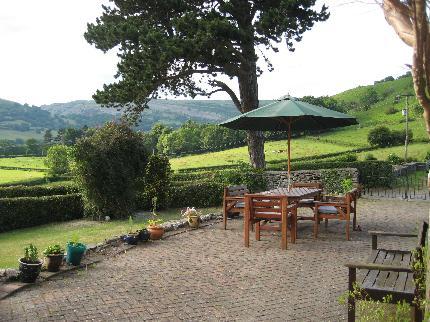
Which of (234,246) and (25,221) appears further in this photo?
(25,221)

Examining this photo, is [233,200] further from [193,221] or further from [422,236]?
[422,236]

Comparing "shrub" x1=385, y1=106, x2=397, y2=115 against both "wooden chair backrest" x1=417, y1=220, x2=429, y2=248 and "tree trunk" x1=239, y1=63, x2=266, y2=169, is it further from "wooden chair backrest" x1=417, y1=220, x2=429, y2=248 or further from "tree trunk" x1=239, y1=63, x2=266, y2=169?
"wooden chair backrest" x1=417, y1=220, x2=429, y2=248

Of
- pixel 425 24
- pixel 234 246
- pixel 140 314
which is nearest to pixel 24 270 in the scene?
pixel 140 314

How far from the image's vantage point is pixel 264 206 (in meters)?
8.90

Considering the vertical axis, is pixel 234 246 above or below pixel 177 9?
below

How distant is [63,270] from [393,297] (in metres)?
5.07

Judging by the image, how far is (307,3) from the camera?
17.3 meters

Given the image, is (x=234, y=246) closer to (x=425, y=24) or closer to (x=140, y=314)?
(x=140, y=314)

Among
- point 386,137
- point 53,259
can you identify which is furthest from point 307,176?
point 386,137

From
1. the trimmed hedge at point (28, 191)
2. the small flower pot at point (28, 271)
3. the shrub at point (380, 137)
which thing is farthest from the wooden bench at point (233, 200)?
the shrub at point (380, 137)

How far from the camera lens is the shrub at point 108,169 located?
14375 mm

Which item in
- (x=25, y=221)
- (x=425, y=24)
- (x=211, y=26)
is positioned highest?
(x=211, y=26)

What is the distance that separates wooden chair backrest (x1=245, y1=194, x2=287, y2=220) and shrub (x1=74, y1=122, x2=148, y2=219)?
679cm

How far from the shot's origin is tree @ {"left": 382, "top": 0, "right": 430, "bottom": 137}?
90.3 inches
